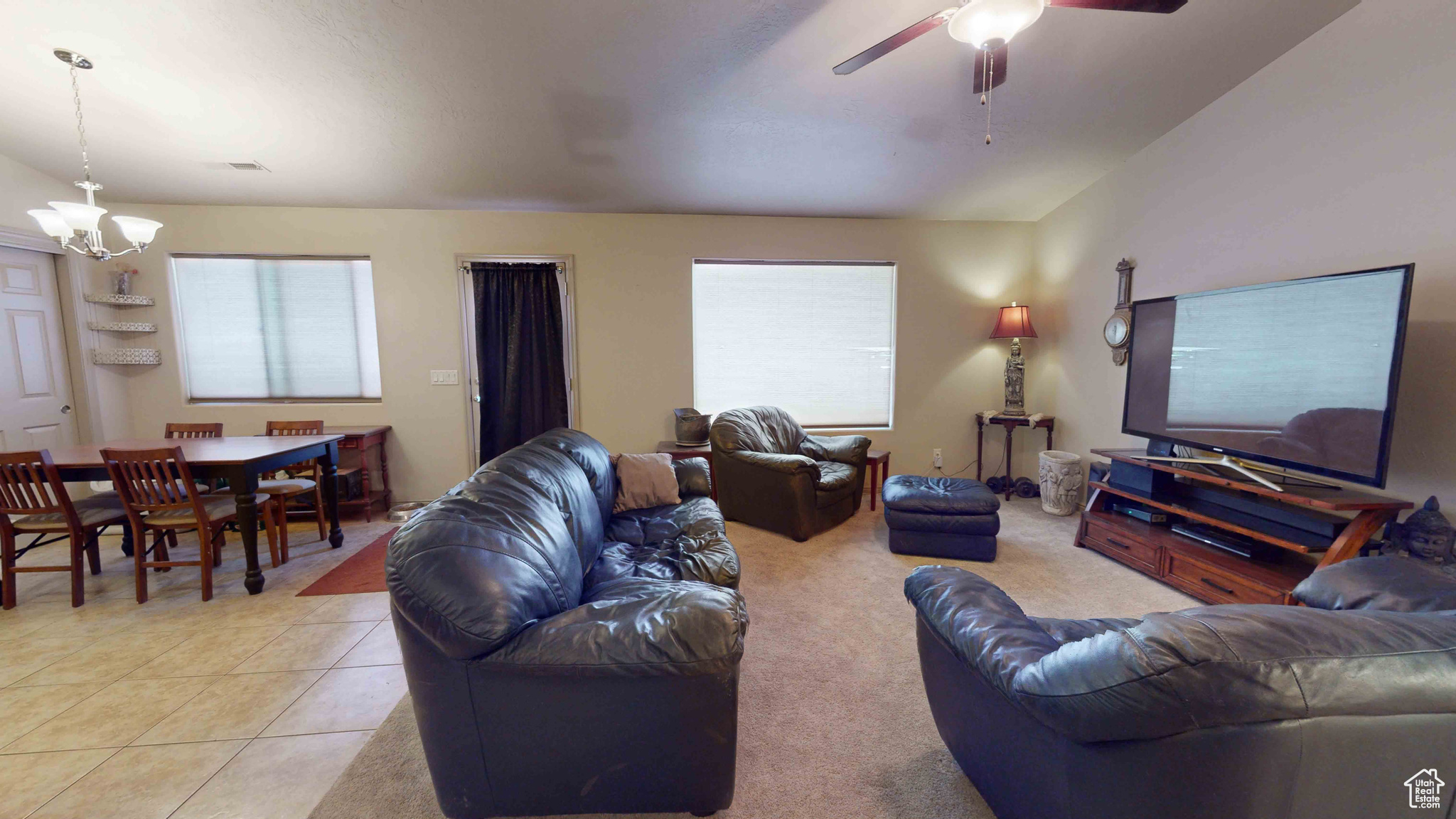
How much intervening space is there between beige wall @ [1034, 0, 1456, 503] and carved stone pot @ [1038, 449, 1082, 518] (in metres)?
1.29

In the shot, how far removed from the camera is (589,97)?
2.64m

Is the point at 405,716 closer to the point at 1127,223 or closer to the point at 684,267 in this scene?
the point at 684,267

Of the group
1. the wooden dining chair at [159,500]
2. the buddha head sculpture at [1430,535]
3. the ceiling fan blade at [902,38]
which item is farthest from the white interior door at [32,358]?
the buddha head sculpture at [1430,535]

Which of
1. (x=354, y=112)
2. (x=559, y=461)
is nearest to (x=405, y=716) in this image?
(x=559, y=461)

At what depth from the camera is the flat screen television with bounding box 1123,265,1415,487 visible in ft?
6.27

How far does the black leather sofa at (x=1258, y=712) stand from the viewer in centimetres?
71

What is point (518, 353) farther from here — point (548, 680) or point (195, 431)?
point (548, 680)

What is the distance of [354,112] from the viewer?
2734 millimetres

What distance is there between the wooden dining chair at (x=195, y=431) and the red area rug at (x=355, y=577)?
144 cm

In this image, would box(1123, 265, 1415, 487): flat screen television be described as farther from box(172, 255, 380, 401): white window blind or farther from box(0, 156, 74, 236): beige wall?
box(0, 156, 74, 236): beige wall

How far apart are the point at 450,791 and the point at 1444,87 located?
430cm

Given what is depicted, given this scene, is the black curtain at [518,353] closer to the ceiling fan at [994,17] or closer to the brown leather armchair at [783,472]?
the brown leather armchair at [783,472]

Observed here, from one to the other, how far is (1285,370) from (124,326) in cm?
750

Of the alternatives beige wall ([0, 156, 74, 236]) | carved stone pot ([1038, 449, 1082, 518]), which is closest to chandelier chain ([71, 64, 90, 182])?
beige wall ([0, 156, 74, 236])
